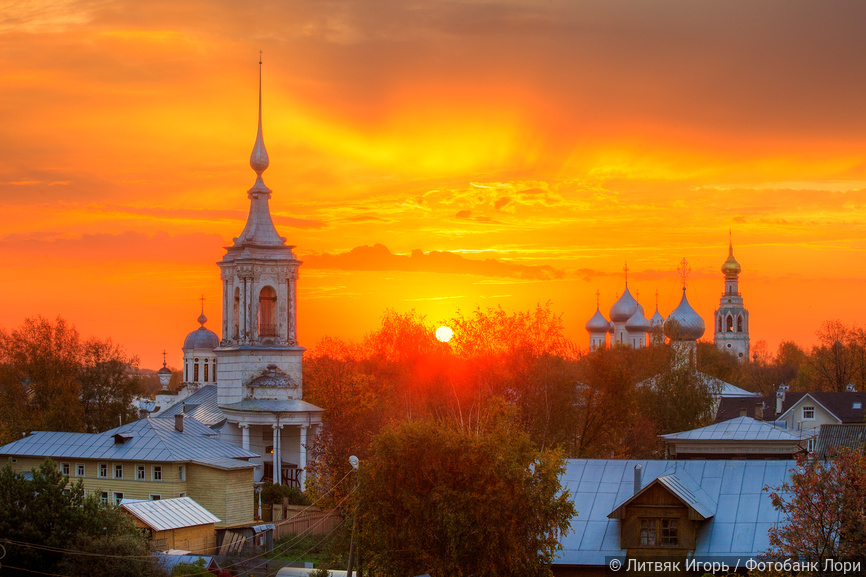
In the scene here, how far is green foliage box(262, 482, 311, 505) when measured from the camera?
5284cm

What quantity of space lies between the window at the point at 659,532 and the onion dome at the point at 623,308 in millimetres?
124616

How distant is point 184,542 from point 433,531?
1457 centimetres

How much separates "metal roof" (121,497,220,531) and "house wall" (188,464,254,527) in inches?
122

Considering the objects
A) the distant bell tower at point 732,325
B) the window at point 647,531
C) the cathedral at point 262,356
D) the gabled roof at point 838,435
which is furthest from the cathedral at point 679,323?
the window at point 647,531

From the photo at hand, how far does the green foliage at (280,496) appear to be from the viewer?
52.8 m

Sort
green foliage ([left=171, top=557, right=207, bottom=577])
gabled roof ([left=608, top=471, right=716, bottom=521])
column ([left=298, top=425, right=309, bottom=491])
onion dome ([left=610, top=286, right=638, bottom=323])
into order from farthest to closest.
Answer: onion dome ([left=610, top=286, right=638, bottom=323]) → column ([left=298, top=425, right=309, bottom=491]) → green foliage ([left=171, top=557, right=207, bottom=577]) → gabled roof ([left=608, top=471, right=716, bottom=521])

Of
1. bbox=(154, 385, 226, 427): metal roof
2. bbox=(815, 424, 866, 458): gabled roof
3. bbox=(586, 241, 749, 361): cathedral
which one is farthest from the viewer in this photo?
bbox=(586, 241, 749, 361): cathedral

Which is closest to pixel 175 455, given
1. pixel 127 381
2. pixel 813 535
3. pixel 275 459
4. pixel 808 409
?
pixel 275 459

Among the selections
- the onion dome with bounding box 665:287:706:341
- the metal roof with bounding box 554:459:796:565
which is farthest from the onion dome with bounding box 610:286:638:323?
the metal roof with bounding box 554:459:796:565

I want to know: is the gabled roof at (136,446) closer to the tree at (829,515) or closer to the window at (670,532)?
the window at (670,532)

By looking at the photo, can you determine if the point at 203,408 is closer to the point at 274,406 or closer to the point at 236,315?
the point at 236,315

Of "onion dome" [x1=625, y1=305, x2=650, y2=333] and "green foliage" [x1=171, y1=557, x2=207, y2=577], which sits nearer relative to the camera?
"green foliage" [x1=171, y1=557, x2=207, y2=577]

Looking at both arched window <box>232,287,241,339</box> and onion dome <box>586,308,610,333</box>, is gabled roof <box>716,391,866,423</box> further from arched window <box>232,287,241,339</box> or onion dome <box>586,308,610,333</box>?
onion dome <box>586,308,610,333</box>

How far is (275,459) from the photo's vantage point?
59312 mm
